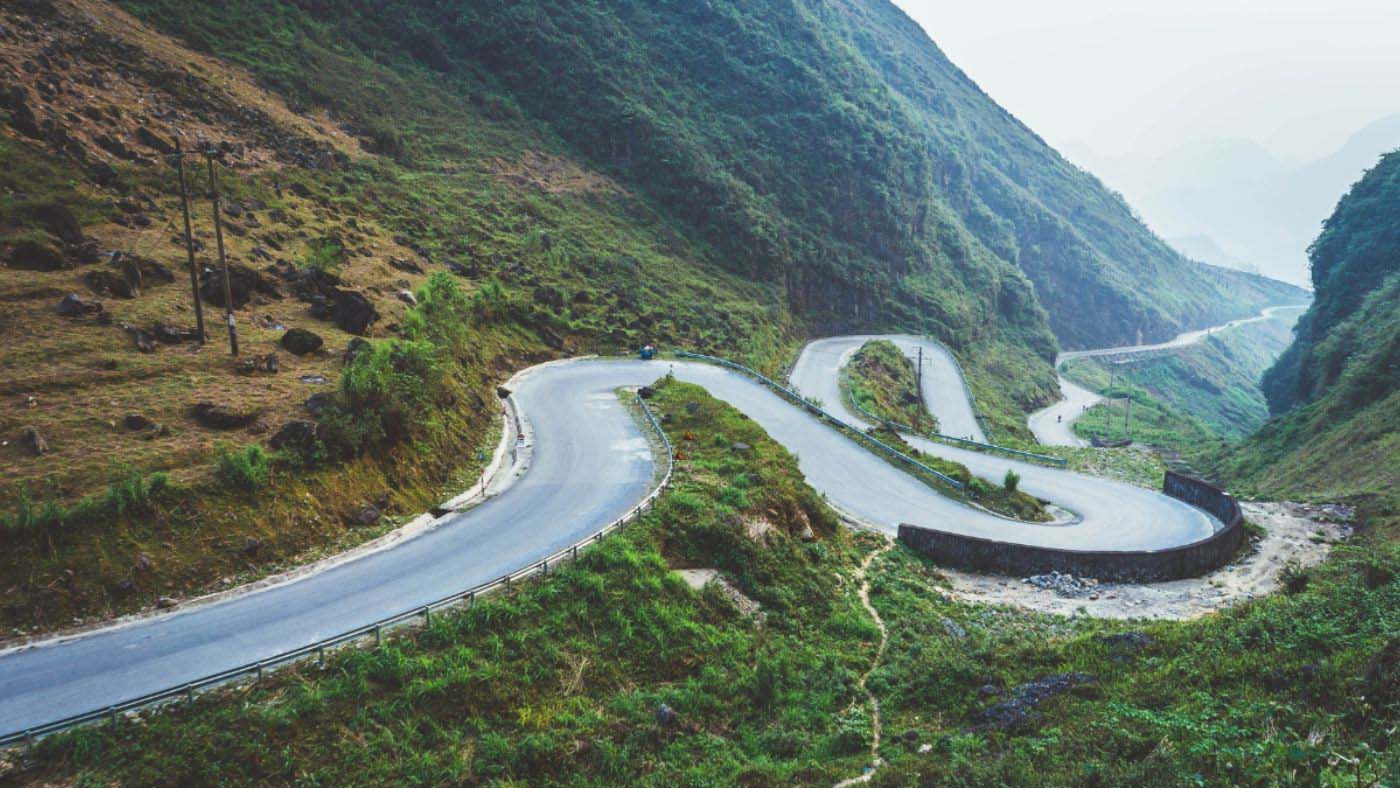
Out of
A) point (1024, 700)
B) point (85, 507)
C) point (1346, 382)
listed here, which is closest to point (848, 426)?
point (1024, 700)

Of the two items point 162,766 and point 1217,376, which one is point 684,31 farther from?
point 1217,376

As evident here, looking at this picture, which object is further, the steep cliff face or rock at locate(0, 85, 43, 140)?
→ the steep cliff face

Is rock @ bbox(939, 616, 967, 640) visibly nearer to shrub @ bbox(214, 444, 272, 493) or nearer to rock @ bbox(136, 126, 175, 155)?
shrub @ bbox(214, 444, 272, 493)

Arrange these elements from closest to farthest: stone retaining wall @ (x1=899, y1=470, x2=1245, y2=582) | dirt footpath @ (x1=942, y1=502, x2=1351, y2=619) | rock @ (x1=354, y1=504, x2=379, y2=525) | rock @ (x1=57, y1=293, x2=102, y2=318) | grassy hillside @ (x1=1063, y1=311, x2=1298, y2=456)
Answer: rock @ (x1=354, y1=504, x2=379, y2=525), dirt footpath @ (x1=942, y1=502, x2=1351, y2=619), rock @ (x1=57, y1=293, x2=102, y2=318), stone retaining wall @ (x1=899, y1=470, x2=1245, y2=582), grassy hillside @ (x1=1063, y1=311, x2=1298, y2=456)

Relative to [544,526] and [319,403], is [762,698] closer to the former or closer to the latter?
[544,526]

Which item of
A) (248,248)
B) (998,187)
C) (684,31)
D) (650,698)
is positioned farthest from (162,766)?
(998,187)

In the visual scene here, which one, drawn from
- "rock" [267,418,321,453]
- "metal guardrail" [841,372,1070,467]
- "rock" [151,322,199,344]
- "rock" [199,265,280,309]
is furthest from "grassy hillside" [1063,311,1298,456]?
"rock" [151,322,199,344]
